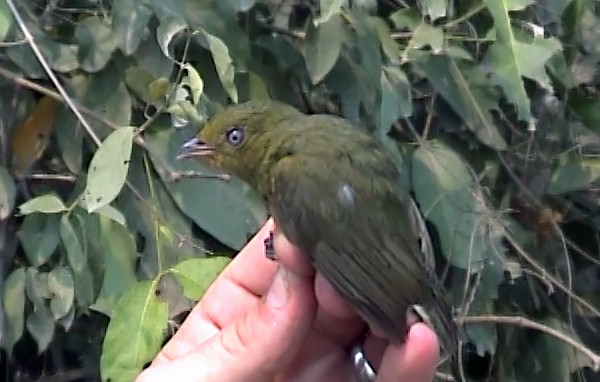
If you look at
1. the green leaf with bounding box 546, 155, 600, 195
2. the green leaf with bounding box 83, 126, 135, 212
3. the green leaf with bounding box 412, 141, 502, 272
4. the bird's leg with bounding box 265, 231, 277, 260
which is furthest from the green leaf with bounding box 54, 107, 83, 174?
the green leaf with bounding box 546, 155, 600, 195

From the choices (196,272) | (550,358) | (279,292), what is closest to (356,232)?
(279,292)

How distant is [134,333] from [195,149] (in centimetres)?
30

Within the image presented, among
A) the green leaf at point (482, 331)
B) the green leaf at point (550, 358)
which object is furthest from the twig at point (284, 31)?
the green leaf at point (550, 358)

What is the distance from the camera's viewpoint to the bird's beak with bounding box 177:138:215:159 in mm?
1536

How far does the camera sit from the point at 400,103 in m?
1.60

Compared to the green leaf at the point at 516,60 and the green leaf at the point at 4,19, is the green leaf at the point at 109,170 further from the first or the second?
the green leaf at the point at 516,60

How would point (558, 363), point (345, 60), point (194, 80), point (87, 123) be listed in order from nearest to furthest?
point (194, 80), point (87, 123), point (345, 60), point (558, 363)

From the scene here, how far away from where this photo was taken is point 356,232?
53.9 inches

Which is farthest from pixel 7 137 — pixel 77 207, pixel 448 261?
pixel 448 261

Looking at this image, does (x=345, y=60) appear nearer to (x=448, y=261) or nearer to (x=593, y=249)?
(x=448, y=261)

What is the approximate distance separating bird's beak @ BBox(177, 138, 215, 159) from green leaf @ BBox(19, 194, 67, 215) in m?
0.20

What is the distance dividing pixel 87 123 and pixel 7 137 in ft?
0.57

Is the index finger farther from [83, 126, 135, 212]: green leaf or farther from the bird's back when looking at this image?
[83, 126, 135, 212]: green leaf

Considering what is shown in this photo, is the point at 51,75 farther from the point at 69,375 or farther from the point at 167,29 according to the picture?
the point at 69,375
